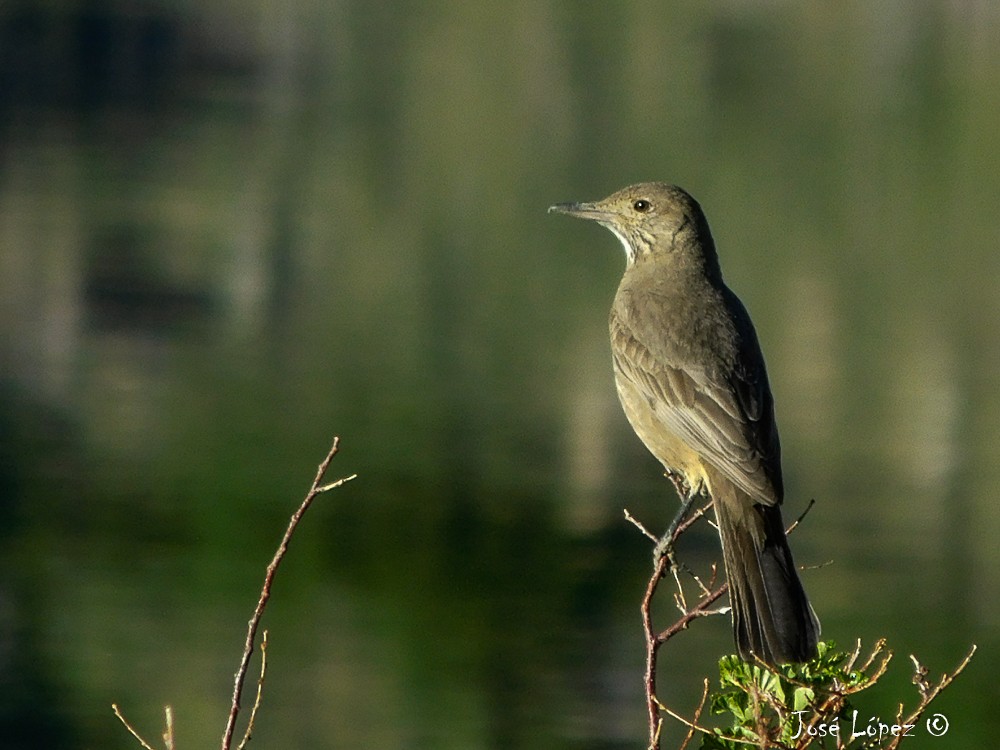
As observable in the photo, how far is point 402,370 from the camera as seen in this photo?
22688 mm

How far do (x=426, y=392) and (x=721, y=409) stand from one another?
15713 mm

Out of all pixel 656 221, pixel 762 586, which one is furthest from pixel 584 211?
pixel 762 586

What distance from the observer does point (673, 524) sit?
603 centimetres

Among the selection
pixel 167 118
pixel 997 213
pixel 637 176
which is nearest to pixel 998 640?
pixel 637 176

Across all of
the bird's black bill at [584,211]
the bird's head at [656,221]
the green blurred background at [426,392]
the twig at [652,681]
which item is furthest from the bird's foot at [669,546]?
the green blurred background at [426,392]

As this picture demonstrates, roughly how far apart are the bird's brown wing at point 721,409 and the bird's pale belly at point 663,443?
1.2 inches

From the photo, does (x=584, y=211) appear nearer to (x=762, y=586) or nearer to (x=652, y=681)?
(x=762, y=586)

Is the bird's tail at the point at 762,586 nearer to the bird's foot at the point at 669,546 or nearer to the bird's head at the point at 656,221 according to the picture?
the bird's foot at the point at 669,546

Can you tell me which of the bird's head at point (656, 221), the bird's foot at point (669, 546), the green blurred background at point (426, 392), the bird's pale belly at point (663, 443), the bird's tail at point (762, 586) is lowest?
the green blurred background at point (426, 392)

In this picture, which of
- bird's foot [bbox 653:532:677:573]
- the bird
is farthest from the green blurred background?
bird's foot [bbox 653:532:677:573]

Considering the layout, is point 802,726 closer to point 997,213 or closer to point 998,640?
point 998,640

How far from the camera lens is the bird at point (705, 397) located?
5652mm

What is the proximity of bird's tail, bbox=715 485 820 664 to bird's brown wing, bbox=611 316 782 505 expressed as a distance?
0.09 m

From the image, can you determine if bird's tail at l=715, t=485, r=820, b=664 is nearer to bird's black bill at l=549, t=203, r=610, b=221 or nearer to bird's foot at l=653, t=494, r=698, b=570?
bird's foot at l=653, t=494, r=698, b=570
